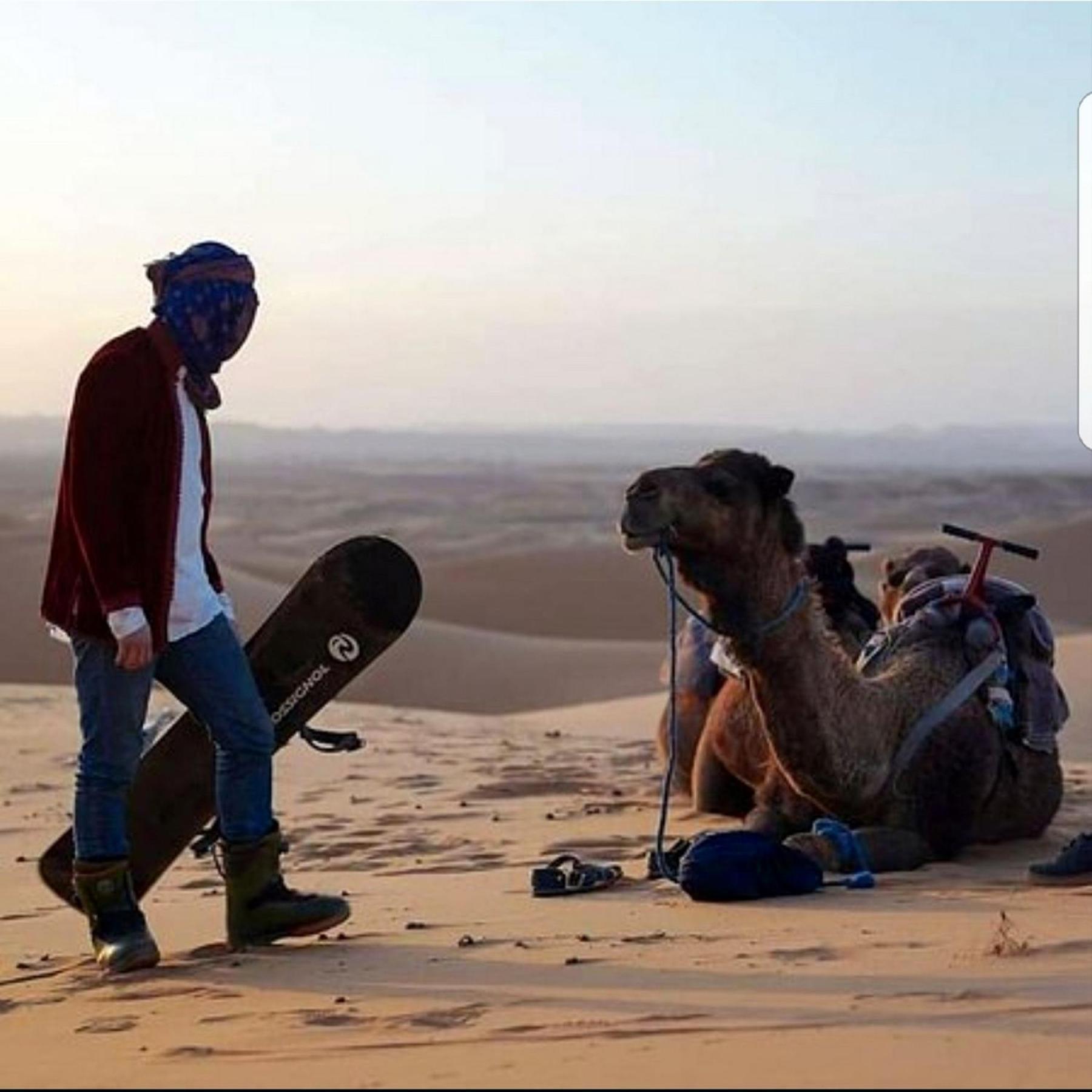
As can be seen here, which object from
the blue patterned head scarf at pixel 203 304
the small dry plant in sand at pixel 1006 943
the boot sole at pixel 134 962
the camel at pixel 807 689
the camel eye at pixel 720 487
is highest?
the blue patterned head scarf at pixel 203 304

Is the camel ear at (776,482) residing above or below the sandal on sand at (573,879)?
above

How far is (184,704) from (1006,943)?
2.33m

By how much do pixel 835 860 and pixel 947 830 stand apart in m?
0.78

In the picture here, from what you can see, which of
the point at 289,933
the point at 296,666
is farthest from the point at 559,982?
the point at 296,666

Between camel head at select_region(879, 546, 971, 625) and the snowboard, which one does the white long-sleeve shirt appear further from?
camel head at select_region(879, 546, 971, 625)

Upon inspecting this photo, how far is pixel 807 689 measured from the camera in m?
8.55

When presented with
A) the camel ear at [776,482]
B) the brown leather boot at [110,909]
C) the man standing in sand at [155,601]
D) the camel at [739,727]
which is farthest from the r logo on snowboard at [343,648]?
the camel at [739,727]

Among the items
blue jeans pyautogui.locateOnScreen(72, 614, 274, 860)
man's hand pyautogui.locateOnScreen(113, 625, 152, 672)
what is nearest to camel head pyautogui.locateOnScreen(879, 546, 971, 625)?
blue jeans pyautogui.locateOnScreen(72, 614, 274, 860)

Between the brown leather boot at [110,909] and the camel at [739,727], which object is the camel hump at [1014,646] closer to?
the camel at [739,727]

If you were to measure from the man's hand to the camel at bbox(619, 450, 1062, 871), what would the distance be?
1.68m

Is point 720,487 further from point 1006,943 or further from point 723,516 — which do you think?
point 1006,943

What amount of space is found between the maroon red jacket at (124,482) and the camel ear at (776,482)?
7.42 ft

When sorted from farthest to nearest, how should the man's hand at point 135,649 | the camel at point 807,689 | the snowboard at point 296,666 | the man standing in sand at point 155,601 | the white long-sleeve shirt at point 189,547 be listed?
1. the camel at point 807,689
2. the snowboard at point 296,666
3. the white long-sleeve shirt at point 189,547
4. the man standing in sand at point 155,601
5. the man's hand at point 135,649

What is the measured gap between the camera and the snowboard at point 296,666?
7.80 m
